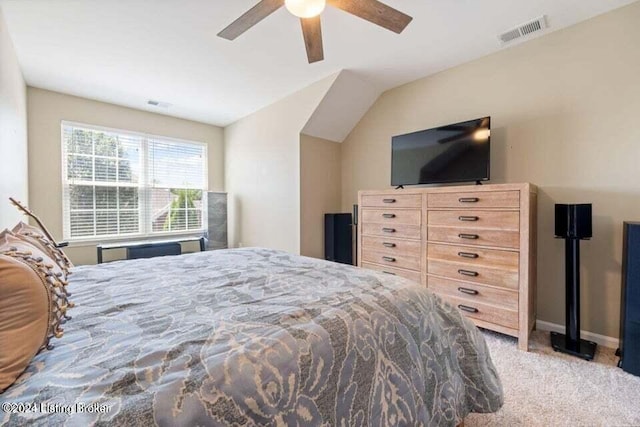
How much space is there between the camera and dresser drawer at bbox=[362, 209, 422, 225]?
108 inches

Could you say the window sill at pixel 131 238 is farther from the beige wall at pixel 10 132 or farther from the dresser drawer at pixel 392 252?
the dresser drawer at pixel 392 252

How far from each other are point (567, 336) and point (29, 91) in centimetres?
614

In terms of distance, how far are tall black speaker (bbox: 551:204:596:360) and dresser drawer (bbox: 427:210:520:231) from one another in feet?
1.08

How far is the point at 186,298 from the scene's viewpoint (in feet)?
3.91

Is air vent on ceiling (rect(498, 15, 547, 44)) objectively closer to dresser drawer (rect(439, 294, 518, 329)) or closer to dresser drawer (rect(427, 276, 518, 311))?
dresser drawer (rect(427, 276, 518, 311))

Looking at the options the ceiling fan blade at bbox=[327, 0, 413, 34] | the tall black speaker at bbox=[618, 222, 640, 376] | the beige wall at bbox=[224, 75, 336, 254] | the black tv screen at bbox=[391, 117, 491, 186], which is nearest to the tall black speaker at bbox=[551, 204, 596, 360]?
the tall black speaker at bbox=[618, 222, 640, 376]

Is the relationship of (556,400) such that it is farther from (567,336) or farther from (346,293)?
(346,293)

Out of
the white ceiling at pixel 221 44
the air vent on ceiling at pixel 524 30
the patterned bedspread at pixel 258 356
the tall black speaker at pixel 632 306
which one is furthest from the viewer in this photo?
→ the air vent on ceiling at pixel 524 30

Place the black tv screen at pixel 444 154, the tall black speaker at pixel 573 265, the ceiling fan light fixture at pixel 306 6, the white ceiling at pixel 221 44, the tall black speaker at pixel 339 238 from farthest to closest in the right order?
the tall black speaker at pixel 339 238 → the black tv screen at pixel 444 154 → the white ceiling at pixel 221 44 → the tall black speaker at pixel 573 265 → the ceiling fan light fixture at pixel 306 6

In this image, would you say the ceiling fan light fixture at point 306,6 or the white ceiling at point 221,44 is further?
the white ceiling at point 221,44

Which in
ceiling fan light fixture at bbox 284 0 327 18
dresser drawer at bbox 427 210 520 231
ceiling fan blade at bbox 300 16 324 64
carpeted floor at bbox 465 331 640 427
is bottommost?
carpeted floor at bbox 465 331 640 427

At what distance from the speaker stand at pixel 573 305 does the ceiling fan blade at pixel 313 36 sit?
2.41 meters

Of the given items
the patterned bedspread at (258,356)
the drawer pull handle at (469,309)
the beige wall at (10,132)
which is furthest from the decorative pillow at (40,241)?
the drawer pull handle at (469,309)

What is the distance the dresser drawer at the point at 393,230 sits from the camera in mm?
2743
